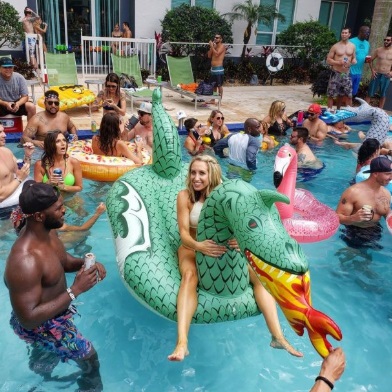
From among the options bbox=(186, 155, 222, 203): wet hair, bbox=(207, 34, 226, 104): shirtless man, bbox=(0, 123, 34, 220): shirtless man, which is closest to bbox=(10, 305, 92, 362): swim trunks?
bbox=(186, 155, 222, 203): wet hair

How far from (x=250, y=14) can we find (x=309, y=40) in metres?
2.43

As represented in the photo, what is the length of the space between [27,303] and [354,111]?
7520mm

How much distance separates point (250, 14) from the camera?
15266 millimetres

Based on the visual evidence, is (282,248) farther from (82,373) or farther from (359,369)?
(359,369)

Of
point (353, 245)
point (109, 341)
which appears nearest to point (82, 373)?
point (109, 341)

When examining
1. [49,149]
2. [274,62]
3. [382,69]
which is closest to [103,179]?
[49,149]

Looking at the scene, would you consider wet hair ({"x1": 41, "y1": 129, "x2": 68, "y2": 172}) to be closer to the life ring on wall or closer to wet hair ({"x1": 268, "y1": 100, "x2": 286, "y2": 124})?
wet hair ({"x1": 268, "y1": 100, "x2": 286, "y2": 124})

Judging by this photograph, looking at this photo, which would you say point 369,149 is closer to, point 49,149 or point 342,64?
point 49,149

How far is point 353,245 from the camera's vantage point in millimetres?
5281

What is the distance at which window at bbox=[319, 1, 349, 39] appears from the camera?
18.4 meters

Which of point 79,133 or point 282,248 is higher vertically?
point 282,248

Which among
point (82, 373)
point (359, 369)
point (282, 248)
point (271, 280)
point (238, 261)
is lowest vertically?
point (359, 369)

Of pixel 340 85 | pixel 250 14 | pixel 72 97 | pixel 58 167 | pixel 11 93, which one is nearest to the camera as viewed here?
pixel 58 167

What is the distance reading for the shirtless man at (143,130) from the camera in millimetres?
6982
